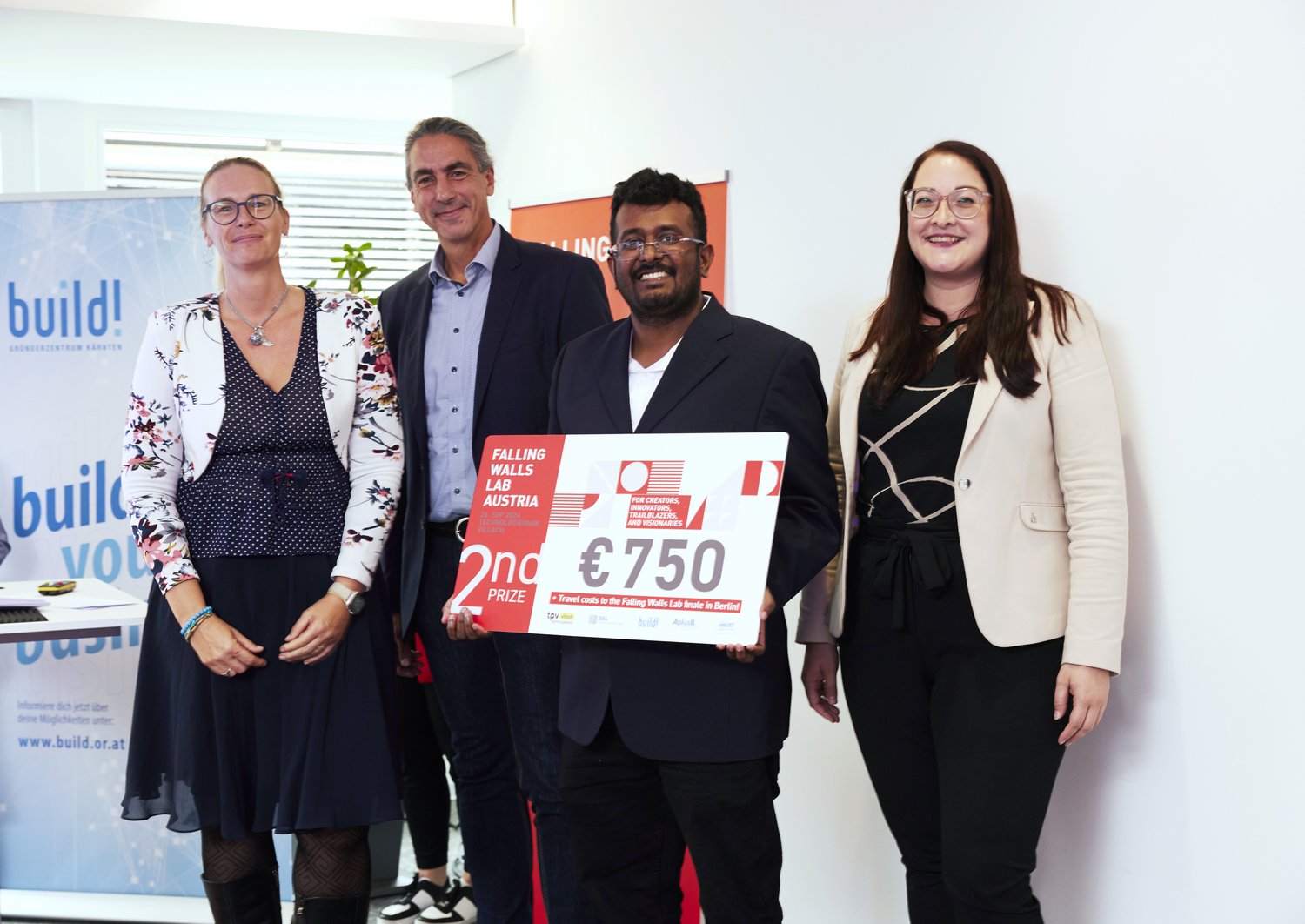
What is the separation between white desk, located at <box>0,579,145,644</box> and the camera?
2.47 meters

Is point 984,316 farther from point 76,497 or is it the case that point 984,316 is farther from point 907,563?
point 76,497

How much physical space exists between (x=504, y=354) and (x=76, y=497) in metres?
1.72

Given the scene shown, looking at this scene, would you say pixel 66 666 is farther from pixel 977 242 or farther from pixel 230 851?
pixel 977 242

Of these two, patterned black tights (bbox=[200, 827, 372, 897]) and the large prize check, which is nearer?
the large prize check

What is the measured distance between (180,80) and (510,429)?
3149mm

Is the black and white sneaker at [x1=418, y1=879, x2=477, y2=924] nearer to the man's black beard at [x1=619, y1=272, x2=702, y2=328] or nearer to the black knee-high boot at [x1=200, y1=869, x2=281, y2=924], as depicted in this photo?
the black knee-high boot at [x1=200, y1=869, x2=281, y2=924]

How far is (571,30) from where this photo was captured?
4207mm

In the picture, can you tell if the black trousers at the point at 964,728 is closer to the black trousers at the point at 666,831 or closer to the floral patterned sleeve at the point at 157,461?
the black trousers at the point at 666,831

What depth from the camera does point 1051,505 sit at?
2.06 m

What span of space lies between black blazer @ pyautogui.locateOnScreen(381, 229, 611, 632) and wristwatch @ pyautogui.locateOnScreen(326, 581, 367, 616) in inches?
8.1

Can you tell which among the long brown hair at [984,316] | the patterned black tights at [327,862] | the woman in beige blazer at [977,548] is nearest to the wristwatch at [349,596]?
the patterned black tights at [327,862]

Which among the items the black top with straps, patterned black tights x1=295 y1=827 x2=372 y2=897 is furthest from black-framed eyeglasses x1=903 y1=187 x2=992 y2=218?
patterned black tights x1=295 y1=827 x2=372 y2=897

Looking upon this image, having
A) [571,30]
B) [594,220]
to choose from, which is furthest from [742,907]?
[571,30]

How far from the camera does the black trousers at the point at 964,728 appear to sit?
6.59 feet
